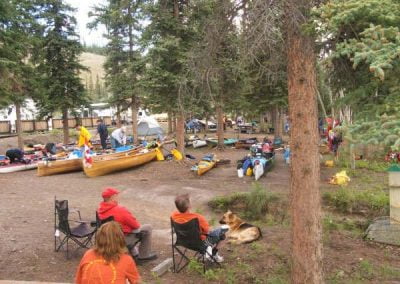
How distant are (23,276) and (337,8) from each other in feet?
17.5

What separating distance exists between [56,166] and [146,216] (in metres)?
7.16

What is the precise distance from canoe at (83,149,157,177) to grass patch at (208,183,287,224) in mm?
5567

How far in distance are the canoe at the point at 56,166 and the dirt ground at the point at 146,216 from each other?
38 cm

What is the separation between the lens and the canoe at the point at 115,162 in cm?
1520

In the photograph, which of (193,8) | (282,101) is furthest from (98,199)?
(282,101)

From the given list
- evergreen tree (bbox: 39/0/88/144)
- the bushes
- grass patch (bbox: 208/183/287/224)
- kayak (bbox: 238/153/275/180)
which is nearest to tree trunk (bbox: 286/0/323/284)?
grass patch (bbox: 208/183/287/224)

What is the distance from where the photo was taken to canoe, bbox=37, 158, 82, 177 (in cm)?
1589

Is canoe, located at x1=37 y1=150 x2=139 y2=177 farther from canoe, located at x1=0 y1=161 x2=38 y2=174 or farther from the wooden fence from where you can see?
the wooden fence

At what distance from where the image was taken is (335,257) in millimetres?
7254

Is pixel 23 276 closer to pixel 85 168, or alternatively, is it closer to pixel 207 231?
pixel 207 231

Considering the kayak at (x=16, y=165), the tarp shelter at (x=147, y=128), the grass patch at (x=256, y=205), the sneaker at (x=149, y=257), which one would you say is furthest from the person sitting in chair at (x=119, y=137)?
the sneaker at (x=149, y=257)

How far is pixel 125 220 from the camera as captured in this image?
6398 mm

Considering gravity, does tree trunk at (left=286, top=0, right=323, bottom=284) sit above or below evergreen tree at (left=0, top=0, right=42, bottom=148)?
below

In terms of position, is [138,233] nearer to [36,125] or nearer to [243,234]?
[243,234]
